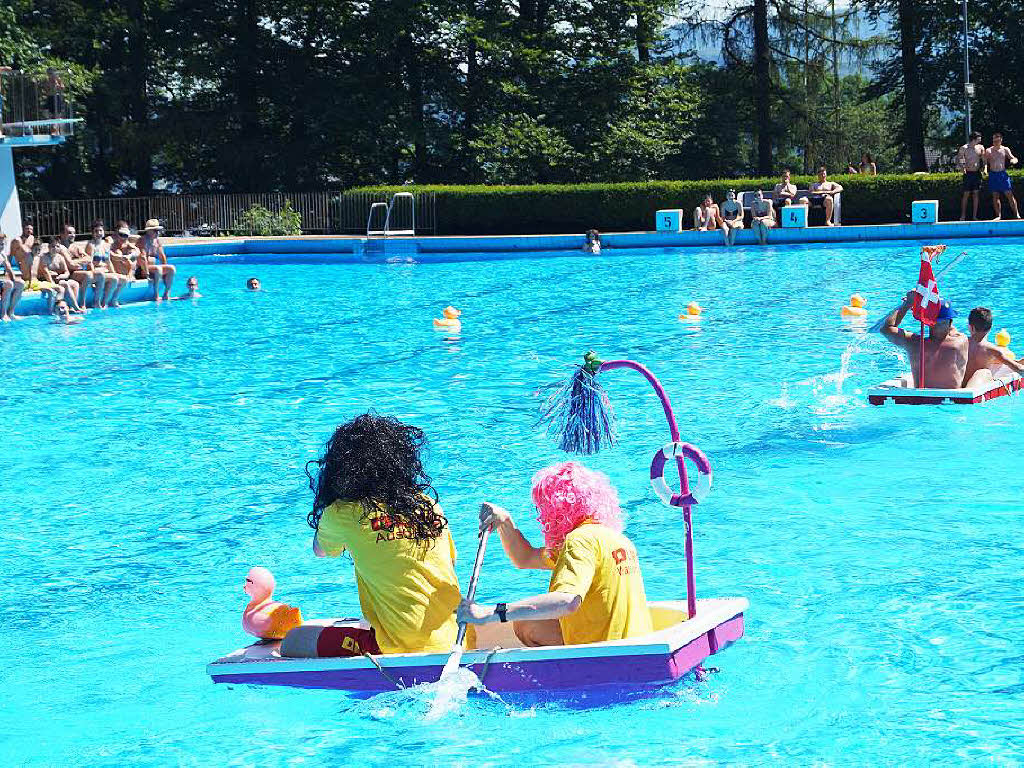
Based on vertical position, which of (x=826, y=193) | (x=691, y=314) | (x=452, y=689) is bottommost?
(x=452, y=689)

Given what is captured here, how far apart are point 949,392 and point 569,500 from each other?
6.36 m

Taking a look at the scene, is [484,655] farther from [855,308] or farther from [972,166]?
[972,166]

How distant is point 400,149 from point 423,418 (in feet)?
94.8

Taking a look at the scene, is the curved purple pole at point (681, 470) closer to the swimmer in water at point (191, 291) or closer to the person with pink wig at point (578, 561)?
the person with pink wig at point (578, 561)

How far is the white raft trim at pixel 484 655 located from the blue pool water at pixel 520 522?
208 mm

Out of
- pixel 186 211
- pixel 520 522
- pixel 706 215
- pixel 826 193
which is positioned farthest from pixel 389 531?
pixel 186 211

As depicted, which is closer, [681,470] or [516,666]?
[516,666]

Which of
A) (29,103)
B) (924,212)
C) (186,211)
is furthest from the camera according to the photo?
(186,211)

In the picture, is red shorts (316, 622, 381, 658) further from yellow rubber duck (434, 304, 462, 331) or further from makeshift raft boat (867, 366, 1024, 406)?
yellow rubber duck (434, 304, 462, 331)

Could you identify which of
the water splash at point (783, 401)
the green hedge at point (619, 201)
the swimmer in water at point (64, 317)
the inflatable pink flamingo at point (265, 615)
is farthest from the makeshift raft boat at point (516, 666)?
the green hedge at point (619, 201)

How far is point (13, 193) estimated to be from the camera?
27.3 metres

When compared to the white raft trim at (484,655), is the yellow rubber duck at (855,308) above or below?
above

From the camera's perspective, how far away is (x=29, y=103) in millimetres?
27219

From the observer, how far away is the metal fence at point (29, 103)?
26.9 m
